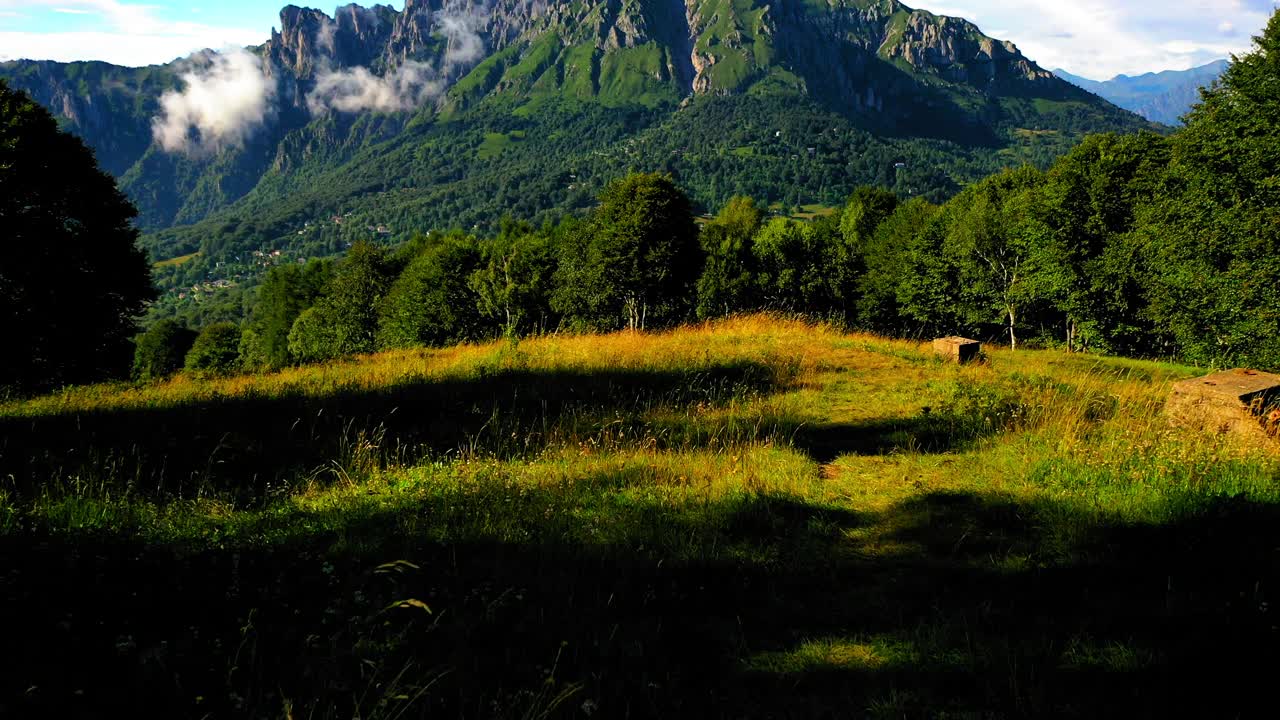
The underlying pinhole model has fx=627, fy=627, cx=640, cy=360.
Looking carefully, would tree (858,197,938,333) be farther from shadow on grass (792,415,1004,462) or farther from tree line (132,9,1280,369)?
shadow on grass (792,415,1004,462)

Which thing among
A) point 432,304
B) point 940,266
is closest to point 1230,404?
point 940,266

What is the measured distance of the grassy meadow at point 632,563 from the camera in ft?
11.6

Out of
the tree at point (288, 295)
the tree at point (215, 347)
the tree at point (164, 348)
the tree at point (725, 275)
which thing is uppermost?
the tree at point (725, 275)

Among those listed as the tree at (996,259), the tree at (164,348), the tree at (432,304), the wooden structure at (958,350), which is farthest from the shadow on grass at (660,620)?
the tree at (164,348)

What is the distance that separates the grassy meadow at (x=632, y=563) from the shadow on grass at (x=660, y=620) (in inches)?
0.9

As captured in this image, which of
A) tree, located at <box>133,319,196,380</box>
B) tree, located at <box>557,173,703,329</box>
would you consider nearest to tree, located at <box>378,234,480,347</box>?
tree, located at <box>557,173,703,329</box>

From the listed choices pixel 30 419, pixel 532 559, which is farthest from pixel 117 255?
pixel 532 559

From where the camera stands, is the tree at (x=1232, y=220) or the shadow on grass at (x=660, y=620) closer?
the shadow on grass at (x=660, y=620)

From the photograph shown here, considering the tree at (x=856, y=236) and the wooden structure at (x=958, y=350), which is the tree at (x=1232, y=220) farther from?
the tree at (x=856, y=236)

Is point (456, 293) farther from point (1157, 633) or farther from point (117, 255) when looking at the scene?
point (1157, 633)

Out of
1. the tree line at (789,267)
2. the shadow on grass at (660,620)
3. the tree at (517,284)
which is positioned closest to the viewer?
the shadow on grass at (660,620)

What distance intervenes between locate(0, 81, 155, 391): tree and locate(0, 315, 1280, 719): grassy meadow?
2307 centimetres

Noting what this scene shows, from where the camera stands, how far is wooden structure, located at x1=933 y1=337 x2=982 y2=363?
14624 millimetres

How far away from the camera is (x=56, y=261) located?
2670cm
